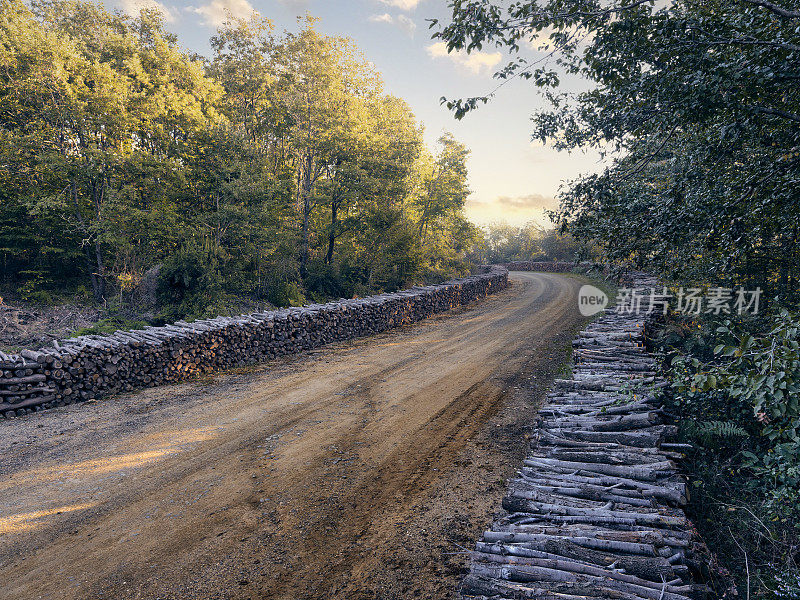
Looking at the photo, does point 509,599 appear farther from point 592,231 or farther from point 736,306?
point 736,306

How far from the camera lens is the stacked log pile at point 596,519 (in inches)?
116

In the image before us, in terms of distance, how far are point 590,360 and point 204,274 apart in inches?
630

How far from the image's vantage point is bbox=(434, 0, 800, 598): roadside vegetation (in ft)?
13.4

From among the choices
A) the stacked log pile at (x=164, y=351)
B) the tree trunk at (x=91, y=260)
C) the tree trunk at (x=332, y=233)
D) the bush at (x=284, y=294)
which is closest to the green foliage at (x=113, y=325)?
the stacked log pile at (x=164, y=351)

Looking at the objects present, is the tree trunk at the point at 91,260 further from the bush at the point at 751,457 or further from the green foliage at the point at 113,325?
the bush at the point at 751,457

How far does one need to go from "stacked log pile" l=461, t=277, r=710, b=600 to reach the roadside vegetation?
90 cm

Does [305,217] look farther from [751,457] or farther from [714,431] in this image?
[751,457]

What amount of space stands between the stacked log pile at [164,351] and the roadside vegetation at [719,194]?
31.3 feet

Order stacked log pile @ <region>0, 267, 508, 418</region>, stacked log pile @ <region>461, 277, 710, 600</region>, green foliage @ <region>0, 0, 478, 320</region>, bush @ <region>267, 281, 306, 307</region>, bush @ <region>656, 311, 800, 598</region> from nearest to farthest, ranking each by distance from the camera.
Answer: stacked log pile @ <region>461, 277, 710, 600</region> < bush @ <region>656, 311, 800, 598</region> < stacked log pile @ <region>0, 267, 508, 418</region> < green foliage @ <region>0, 0, 478, 320</region> < bush @ <region>267, 281, 306, 307</region>

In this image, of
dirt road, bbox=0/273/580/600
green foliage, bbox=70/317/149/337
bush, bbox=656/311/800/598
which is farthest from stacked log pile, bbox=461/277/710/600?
green foliage, bbox=70/317/149/337

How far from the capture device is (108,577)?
173 inches

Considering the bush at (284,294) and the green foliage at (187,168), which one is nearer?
the green foliage at (187,168)

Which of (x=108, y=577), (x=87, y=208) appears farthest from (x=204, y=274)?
(x=108, y=577)

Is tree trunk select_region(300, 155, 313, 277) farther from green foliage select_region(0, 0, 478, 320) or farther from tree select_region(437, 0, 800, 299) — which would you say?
tree select_region(437, 0, 800, 299)
